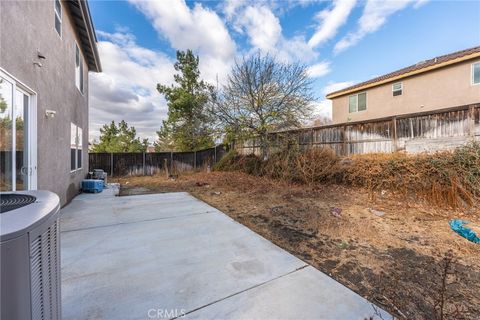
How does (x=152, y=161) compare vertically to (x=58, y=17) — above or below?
below

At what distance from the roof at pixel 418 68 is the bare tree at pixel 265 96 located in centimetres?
464

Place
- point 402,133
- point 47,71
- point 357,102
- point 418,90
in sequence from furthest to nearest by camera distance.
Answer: point 357,102, point 418,90, point 402,133, point 47,71

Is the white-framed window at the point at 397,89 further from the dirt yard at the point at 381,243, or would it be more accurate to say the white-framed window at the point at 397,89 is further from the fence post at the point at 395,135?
the dirt yard at the point at 381,243

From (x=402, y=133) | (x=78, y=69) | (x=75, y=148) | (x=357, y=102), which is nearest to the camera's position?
(x=75, y=148)

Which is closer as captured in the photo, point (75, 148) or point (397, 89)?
point (75, 148)

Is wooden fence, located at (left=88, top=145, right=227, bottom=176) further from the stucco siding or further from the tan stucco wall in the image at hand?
the tan stucco wall

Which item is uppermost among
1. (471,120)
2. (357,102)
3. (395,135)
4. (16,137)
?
(357,102)

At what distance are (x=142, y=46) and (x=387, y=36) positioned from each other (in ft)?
33.8

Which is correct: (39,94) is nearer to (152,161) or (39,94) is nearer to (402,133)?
(402,133)

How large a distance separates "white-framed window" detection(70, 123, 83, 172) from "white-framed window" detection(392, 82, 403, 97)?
533 inches

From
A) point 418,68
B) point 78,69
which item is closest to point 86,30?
point 78,69

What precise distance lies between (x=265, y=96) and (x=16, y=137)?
26.3ft

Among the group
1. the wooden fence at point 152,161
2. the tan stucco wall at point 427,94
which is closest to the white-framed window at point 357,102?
the tan stucco wall at point 427,94

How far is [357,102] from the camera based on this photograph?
1198 centimetres
